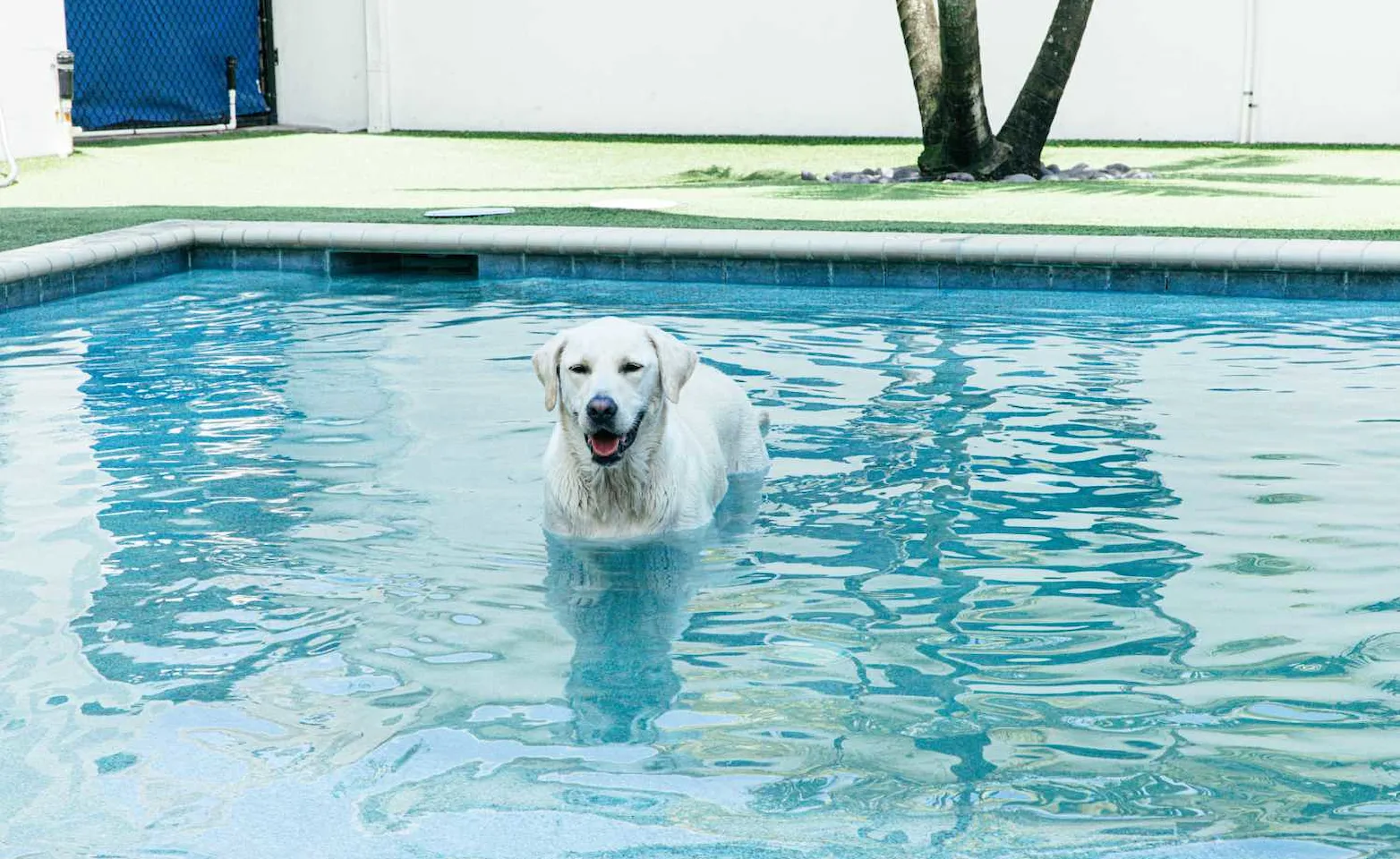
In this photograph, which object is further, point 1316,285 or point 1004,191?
point 1004,191

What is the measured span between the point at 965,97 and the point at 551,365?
12.0 metres

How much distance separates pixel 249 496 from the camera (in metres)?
6.74

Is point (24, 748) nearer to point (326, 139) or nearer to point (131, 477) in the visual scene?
point (131, 477)

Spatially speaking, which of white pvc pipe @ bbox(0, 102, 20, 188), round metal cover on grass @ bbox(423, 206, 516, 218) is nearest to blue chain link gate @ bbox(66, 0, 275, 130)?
white pvc pipe @ bbox(0, 102, 20, 188)

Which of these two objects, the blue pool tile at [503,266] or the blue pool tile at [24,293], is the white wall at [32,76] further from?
the blue pool tile at [503,266]

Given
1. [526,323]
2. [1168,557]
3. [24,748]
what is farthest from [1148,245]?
[24,748]

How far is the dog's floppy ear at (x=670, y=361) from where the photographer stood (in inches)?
222

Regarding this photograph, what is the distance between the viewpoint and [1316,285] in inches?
435

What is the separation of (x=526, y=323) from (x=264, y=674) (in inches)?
241

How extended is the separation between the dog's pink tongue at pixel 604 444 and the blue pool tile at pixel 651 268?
6.72 meters

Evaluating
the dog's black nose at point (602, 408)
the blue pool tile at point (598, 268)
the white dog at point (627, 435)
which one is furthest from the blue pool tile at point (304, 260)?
the dog's black nose at point (602, 408)

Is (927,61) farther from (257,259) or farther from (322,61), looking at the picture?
(322,61)

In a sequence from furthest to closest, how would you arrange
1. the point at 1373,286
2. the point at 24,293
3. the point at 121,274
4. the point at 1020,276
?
the point at 121,274 < the point at 1020,276 < the point at 24,293 < the point at 1373,286

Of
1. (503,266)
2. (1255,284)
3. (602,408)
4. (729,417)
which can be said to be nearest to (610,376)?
(602,408)
